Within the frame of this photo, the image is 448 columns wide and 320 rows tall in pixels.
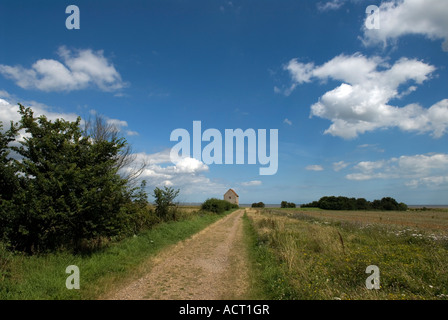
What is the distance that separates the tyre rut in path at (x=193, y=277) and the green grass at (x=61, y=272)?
604mm

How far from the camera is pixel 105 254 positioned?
7.98m

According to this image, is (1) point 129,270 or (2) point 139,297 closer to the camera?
(2) point 139,297

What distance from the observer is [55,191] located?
22.8 feet

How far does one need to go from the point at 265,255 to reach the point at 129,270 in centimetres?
482

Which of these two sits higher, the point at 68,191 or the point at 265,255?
the point at 68,191

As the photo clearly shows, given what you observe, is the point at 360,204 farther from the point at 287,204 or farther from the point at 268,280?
the point at 268,280

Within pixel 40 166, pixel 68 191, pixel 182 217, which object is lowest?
pixel 182 217

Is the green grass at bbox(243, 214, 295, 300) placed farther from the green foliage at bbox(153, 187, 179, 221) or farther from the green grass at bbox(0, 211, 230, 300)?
the green foliage at bbox(153, 187, 179, 221)

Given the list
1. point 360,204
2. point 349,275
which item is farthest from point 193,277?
point 360,204

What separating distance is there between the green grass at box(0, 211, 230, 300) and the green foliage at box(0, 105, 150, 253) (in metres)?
0.70
